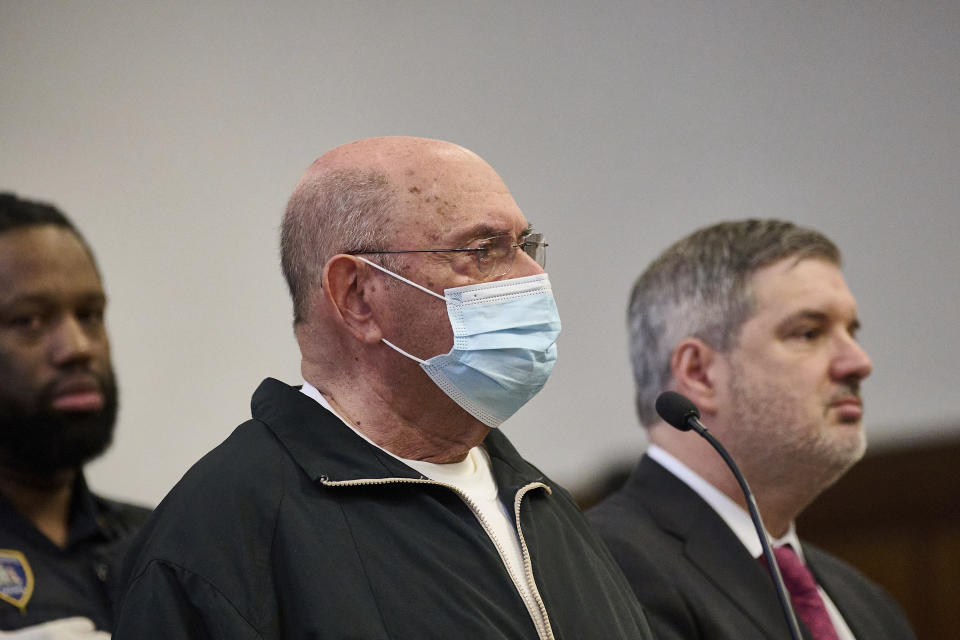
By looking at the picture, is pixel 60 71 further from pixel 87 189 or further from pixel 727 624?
pixel 727 624

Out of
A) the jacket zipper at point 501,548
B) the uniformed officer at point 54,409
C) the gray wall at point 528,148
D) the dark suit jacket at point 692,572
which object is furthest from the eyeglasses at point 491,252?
the gray wall at point 528,148

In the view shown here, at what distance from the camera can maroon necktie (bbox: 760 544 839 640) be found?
259cm

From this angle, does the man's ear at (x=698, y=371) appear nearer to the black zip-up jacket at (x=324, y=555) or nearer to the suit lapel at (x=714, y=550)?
the suit lapel at (x=714, y=550)

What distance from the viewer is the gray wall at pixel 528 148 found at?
405 cm

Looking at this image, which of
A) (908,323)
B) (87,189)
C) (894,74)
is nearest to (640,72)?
(894,74)

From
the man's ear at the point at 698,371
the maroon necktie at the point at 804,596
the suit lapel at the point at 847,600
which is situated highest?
the man's ear at the point at 698,371

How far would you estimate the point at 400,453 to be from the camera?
1.91 m

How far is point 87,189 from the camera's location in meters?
4.01

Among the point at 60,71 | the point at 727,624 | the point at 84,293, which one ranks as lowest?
the point at 727,624

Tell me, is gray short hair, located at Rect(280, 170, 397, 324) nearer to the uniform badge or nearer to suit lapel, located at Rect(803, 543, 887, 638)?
the uniform badge

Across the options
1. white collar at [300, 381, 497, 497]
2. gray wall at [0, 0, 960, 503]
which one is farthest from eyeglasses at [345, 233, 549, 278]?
gray wall at [0, 0, 960, 503]

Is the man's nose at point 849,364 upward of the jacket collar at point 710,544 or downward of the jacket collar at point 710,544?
upward

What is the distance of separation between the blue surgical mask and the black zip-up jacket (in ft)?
0.52

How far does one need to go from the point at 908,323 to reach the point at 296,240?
450 centimetres
